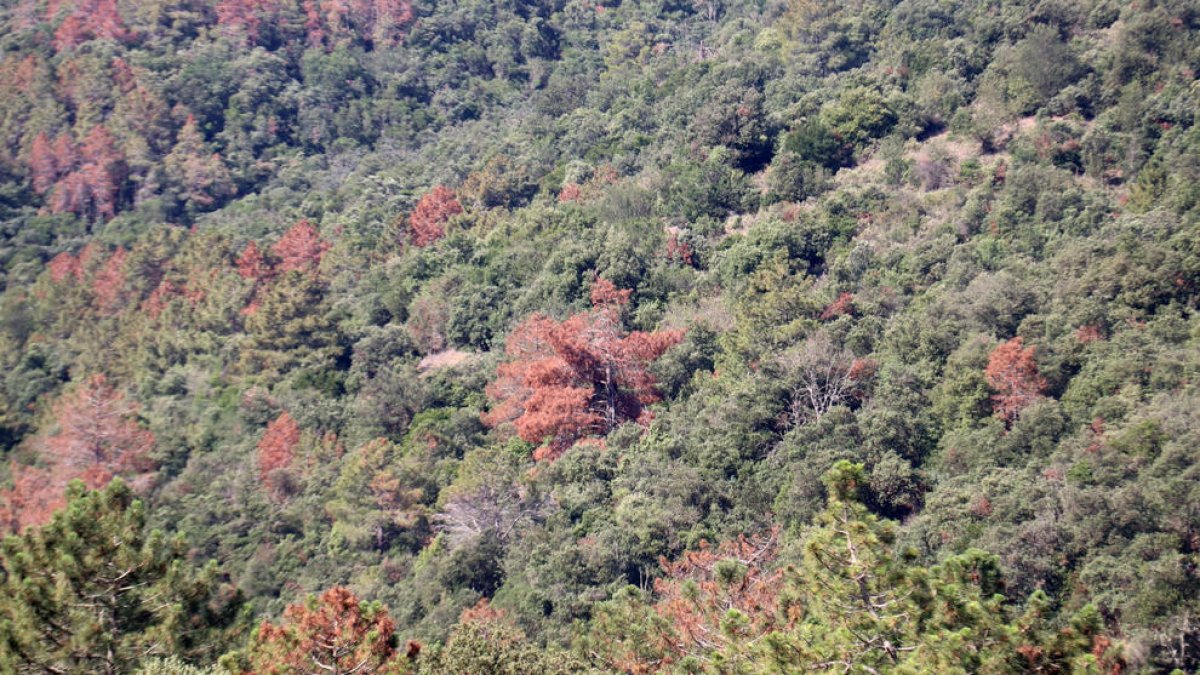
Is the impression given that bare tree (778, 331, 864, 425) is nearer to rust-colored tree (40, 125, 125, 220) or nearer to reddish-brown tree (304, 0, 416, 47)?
rust-colored tree (40, 125, 125, 220)

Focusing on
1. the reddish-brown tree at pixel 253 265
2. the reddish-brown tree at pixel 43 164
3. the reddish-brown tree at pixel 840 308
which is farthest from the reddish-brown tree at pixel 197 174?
the reddish-brown tree at pixel 840 308

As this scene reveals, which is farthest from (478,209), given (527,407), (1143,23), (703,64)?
(1143,23)

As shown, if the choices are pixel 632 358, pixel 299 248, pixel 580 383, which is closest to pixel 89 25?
pixel 299 248

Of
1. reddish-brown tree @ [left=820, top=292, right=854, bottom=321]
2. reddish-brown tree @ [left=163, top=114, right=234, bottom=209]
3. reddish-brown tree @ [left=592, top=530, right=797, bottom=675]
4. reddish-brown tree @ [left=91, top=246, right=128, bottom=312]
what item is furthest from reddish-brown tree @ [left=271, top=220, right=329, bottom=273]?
reddish-brown tree @ [left=592, top=530, right=797, bottom=675]

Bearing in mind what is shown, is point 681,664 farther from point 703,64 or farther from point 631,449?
point 703,64

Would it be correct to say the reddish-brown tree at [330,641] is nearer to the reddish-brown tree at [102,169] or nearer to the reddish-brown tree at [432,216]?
the reddish-brown tree at [432,216]

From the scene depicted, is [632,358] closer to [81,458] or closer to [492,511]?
[492,511]

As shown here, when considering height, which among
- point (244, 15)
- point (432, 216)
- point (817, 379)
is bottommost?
point (432, 216)

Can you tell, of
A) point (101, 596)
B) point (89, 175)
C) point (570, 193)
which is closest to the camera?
point (101, 596)
